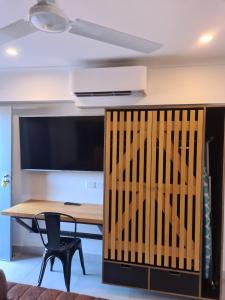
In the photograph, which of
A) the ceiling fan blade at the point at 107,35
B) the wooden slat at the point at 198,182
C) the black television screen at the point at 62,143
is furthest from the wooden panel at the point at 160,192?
the black television screen at the point at 62,143

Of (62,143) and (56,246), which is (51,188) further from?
(56,246)

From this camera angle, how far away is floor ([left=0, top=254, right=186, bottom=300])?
2874 millimetres

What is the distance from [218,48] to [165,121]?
2.81 ft

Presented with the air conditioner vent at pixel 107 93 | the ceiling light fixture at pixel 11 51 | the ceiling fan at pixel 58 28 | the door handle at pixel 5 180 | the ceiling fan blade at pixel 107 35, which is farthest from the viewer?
the door handle at pixel 5 180

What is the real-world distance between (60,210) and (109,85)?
1586mm

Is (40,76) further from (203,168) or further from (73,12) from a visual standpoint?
(203,168)

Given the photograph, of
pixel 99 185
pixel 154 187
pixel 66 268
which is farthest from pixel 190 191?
pixel 66 268

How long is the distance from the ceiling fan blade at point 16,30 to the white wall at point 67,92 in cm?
111

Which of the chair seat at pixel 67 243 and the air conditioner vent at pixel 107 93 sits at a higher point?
the air conditioner vent at pixel 107 93

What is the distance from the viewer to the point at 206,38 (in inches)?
92.0

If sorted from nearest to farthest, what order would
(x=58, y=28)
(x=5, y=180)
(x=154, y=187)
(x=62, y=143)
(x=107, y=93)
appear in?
1. (x=58, y=28)
2. (x=154, y=187)
3. (x=107, y=93)
4. (x=62, y=143)
5. (x=5, y=180)

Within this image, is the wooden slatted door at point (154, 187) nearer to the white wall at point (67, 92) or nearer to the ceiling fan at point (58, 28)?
the white wall at point (67, 92)

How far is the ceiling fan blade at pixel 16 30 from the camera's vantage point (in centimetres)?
189

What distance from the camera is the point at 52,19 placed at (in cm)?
141
